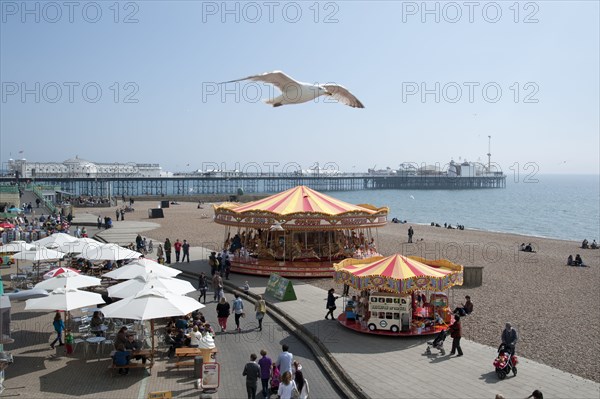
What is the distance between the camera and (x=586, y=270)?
2733 centimetres

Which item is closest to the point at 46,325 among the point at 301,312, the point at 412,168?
the point at 301,312

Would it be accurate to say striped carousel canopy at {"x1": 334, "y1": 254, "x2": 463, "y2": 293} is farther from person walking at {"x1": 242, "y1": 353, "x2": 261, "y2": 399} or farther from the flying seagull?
person walking at {"x1": 242, "y1": 353, "x2": 261, "y2": 399}

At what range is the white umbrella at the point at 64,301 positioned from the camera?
11484mm

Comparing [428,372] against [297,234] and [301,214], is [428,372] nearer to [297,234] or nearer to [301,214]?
[301,214]

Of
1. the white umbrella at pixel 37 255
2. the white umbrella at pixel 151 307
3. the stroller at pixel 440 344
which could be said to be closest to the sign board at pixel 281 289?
the white umbrella at pixel 151 307

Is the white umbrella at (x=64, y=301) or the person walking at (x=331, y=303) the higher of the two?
the white umbrella at (x=64, y=301)

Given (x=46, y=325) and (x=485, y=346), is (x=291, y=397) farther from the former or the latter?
(x=46, y=325)

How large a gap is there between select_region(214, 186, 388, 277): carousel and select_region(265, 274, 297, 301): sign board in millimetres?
3476

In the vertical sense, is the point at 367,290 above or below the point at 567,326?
above

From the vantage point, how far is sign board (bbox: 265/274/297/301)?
16953 mm

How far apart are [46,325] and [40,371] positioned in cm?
369

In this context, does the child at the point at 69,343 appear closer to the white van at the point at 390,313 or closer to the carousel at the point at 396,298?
the carousel at the point at 396,298

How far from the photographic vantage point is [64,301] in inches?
463

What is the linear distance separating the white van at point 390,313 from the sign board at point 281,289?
166 inches
